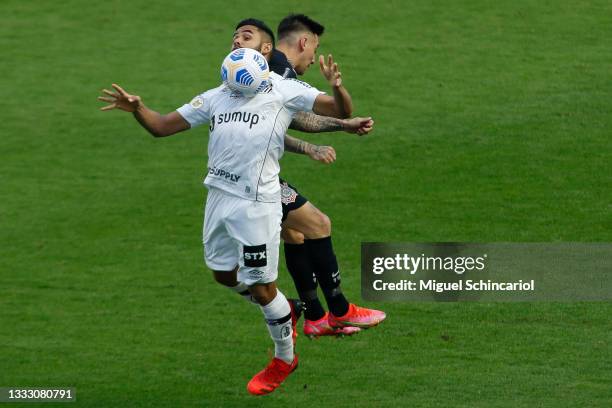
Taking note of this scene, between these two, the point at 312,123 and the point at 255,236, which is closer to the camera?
the point at 255,236

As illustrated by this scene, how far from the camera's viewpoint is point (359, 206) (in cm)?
1816

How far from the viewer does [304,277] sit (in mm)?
12039

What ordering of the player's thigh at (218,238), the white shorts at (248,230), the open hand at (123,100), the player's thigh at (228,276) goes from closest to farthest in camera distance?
the open hand at (123,100) → the white shorts at (248,230) → the player's thigh at (218,238) → the player's thigh at (228,276)

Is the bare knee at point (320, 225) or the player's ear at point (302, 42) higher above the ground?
the player's ear at point (302, 42)

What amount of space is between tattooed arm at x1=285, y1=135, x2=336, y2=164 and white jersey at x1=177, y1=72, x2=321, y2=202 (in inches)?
10.6

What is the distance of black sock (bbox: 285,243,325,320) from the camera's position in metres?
12.0

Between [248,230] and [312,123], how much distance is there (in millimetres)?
1089

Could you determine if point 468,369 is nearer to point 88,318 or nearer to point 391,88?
point 88,318

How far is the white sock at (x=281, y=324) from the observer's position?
11.4m

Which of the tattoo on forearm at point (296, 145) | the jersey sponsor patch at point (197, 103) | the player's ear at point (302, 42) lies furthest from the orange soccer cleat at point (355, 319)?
the player's ear at point (302, 42)

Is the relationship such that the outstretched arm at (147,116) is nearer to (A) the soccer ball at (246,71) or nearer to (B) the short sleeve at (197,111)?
(B) the short sleeve at (197,111)

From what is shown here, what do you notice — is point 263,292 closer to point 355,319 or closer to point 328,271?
point 328,271

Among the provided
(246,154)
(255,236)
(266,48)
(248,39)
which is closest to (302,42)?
(266,48)

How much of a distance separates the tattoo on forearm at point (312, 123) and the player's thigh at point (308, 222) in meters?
0.79
